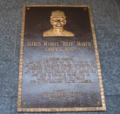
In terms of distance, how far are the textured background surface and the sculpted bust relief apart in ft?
2.12

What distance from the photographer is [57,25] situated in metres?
3.55

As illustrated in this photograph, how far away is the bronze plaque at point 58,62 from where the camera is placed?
2.87 metres

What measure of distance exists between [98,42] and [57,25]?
1.20m

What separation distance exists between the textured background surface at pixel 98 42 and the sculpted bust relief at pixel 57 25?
0.65 metres

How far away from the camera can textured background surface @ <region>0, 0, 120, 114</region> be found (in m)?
3.07

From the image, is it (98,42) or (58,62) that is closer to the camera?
(58,62)

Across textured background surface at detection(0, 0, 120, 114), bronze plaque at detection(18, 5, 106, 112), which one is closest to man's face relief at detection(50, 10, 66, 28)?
bronze plaque at detection(18, 5, 106, 112)

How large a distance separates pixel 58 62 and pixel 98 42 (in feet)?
4.19

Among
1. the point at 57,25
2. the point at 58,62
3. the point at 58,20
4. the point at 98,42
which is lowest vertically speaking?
the point at 58,62

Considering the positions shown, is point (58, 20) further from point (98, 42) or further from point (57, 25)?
point (98, 42)

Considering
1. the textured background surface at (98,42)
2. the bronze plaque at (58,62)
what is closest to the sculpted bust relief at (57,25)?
the bronze plaque at (58,62)

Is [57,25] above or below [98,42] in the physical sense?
above

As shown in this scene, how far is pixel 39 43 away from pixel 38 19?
29.3 inches

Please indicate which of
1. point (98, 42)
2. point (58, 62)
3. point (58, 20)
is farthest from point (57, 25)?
point (98, 42)
